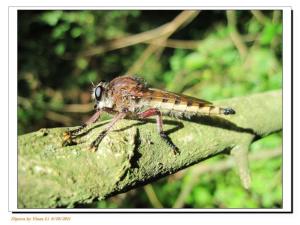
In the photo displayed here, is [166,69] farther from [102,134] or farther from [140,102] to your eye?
[102,134]

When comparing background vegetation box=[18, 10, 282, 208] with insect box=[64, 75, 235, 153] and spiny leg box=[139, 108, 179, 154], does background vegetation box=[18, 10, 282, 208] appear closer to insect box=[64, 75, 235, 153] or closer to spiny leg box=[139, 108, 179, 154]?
insect box=[64, 75, 235, 153]

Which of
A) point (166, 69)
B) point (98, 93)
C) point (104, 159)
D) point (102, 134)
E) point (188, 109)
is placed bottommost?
point (104, 159)

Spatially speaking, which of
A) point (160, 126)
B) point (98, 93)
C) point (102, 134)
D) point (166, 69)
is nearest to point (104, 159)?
point (102, 134)

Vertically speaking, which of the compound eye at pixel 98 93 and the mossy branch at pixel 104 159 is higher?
the compound eye at pixel 98 93

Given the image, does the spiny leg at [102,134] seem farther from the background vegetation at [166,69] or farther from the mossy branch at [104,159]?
the background vegetation at [166,69]

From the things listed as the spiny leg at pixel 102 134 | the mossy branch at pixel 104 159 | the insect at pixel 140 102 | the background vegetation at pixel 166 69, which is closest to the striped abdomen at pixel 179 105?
the insect at pixel 140 102
